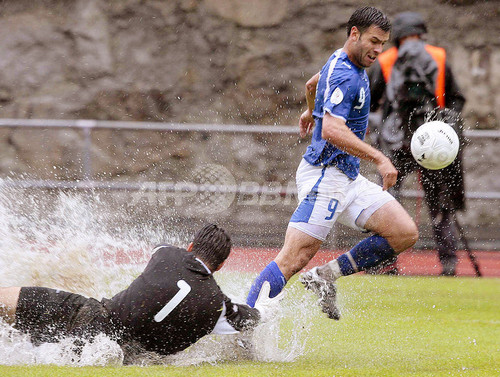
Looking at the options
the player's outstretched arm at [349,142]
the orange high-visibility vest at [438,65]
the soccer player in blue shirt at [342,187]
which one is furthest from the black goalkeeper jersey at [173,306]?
the orange high-visibility vest at [438,65]

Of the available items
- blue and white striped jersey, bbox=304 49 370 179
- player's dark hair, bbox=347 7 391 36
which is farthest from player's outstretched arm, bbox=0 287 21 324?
player's dark hair, bbox=347 7 391 36

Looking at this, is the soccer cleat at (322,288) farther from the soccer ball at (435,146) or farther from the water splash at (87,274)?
the soccer ball at (435,146)

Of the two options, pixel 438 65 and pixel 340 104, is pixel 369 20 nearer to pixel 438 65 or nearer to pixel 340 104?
pixel 340 104

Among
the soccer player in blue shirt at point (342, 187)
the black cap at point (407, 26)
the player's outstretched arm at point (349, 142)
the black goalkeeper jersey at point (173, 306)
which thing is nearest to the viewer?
the black goalkeeper jersey at point (173, 306)

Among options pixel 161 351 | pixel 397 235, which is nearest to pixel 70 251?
pixel 161 351

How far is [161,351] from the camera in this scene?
14.0ft

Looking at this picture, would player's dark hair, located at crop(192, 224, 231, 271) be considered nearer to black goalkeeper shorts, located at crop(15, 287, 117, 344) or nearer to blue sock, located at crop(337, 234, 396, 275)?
black goalkeeper shorts, located at crop(15, 287, 117, 344)

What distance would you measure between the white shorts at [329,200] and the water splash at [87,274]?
23.1 inches

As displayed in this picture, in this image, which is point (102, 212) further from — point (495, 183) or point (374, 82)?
point (495, 183)

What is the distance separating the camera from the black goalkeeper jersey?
4094 mm

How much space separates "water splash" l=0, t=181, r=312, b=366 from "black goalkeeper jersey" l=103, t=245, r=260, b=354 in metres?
0.18

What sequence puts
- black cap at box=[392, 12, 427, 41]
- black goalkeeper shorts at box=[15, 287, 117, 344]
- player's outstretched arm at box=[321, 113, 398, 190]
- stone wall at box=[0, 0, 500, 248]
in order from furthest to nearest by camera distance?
stone wall at box=[0, 0, 500, 248]
black cap at box=[392, 12, 427, 41]
player's outstretched arm at box=[321, 113, 398, 190]
black goalkeeper shorts at box=[15, 287, 117, 344]

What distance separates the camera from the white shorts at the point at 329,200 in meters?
5.02

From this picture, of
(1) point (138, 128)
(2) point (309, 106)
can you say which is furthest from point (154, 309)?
(1) point (138, 128)
